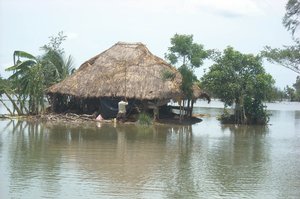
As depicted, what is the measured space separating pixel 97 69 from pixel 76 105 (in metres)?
2.86

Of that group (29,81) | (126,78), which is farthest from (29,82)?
(126,78)

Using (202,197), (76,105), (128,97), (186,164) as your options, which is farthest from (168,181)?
(76,105)

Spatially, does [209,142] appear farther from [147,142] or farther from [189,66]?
[189,66]

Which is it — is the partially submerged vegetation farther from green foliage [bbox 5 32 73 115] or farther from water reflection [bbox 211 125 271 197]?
water reflection [bbox 211 125 271 197]

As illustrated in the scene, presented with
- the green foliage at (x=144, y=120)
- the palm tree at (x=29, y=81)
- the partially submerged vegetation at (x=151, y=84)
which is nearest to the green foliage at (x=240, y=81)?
the partially submerged vegetation at (x=151, y=84)

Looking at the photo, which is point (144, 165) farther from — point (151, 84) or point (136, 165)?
point (151, 84)

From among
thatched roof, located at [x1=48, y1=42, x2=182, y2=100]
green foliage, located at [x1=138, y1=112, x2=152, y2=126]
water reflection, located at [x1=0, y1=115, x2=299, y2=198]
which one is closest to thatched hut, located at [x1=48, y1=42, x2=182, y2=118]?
thatched roof, located at [x1=48, y1=42, x2=182, y2=100]

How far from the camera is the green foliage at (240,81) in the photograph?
2572cm

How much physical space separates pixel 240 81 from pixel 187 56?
130 inches

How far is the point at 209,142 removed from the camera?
55.9ft

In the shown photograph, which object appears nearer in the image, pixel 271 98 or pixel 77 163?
pixel 77 163

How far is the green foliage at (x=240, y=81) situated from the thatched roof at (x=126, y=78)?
2.39 metres

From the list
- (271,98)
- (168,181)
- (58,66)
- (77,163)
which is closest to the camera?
(168,181)

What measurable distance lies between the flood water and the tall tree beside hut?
6.01 metres
